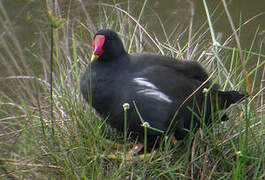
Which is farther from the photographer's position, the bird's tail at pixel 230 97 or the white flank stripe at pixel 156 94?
the bird's tail at pixel 230 97

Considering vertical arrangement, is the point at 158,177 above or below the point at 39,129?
below

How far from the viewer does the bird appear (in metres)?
2.03

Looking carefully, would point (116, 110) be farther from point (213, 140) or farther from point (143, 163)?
point (213, 140)

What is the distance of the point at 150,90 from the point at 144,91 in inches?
1.4

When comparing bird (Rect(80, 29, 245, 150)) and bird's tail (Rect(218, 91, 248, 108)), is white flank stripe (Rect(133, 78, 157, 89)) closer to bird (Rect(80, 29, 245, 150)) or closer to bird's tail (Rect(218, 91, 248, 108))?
bird (Rect(80, 29, 245, 150))

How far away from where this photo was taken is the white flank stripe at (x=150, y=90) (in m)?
2.03

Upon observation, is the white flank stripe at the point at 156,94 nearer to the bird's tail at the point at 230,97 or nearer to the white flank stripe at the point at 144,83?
the white flank stripe at the point at 144,83

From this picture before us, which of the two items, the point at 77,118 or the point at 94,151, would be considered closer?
the point at 94,151

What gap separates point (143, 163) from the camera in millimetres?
1889

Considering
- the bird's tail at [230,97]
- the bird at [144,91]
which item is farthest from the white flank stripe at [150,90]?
the bird's tail at [230,97]

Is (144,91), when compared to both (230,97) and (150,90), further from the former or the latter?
(230,97)

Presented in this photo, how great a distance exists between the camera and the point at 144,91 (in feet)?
6.63

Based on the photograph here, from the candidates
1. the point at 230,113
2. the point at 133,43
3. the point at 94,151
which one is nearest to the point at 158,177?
the point at 94,151

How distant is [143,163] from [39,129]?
655 millimetres
